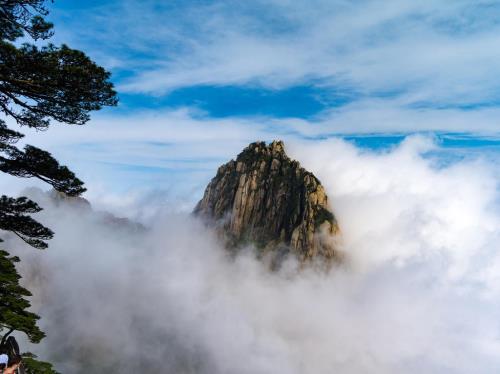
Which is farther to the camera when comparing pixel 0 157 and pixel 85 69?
pixel 0 157

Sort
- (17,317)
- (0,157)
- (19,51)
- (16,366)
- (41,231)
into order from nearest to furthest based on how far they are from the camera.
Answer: (19,51)
(0,157)
(41,231)
(16,366)
(17,317)

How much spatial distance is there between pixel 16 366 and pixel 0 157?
16.1 meters

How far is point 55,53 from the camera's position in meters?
18.5

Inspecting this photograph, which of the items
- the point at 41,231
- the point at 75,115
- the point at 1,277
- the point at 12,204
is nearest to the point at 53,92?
the point at 75,115

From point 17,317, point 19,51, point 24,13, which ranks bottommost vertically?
Answer: point 17,317

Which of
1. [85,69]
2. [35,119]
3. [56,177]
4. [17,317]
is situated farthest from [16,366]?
[85,69]

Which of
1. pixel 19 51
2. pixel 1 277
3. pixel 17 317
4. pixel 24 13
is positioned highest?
pixel 24 13

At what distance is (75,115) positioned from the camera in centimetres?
2177

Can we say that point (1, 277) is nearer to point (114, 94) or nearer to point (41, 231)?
point (41, 231)

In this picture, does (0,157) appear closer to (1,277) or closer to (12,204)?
(12,204)

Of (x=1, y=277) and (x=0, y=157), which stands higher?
(x=0, y=157)

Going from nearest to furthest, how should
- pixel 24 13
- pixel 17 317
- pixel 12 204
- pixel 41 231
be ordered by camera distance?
pixel 24 13 < pixel 12 204 < pixel 41 231 < pixel 17 317

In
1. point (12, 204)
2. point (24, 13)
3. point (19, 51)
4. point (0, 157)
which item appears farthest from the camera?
point (12, 204)

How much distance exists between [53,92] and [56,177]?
516 centimetres
